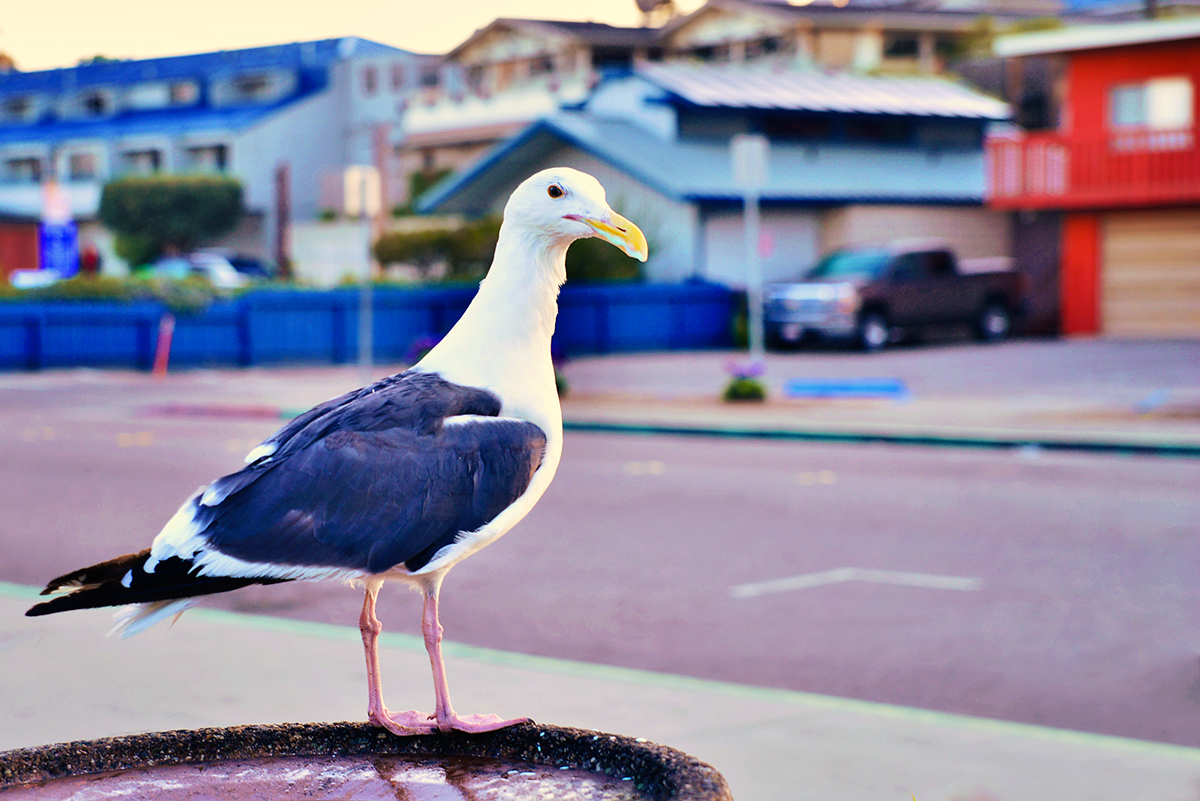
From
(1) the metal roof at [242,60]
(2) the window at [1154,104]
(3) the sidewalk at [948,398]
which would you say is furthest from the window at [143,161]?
(1) the metal roof at [242,60]

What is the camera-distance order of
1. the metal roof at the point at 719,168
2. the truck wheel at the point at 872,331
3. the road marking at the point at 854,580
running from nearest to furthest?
the road marking at the point at 854,580
the truck wheel at the point at 872,331
the metal roof at the point at 719,168

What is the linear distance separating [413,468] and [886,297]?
2752 cm

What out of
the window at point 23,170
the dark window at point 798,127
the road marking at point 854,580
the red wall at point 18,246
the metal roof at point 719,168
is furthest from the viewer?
the window at point 23,170

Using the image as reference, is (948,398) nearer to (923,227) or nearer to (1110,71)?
(1110,71)

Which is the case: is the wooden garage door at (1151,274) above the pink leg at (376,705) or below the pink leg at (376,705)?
above

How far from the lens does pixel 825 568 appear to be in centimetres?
922

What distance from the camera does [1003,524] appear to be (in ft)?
35.3

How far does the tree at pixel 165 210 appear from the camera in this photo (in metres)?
56.6

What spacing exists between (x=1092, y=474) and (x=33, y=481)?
31.5 ft

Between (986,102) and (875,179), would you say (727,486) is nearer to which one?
(875,179)

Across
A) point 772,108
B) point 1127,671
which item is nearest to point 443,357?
point 1127,671

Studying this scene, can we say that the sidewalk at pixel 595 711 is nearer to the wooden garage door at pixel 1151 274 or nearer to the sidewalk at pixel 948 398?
the sidewalk at pixel 948 398

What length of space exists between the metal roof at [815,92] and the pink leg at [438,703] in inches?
1275

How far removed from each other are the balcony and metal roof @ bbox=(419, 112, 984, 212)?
3.69m
